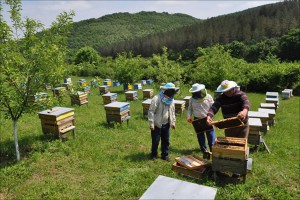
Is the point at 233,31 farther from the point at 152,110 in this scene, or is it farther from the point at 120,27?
the point at 120,27

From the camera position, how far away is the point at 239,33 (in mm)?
68125

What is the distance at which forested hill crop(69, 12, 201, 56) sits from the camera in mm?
122500

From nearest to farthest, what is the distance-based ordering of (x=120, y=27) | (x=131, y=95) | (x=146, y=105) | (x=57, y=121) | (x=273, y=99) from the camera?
1. (x=57, y=121)
2. (x=146, y=105)
3. (x=273, y=99)
4. (x=131, y=95)
5. (x=120, y=27)

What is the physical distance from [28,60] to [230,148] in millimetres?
5652

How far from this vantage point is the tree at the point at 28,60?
644 centimetres

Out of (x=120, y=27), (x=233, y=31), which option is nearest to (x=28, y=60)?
(x=233, y=31)

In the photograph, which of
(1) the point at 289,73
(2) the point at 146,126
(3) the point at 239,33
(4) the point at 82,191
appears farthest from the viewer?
(3) the point at 239,33

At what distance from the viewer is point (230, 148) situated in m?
5.25

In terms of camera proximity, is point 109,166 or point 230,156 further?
point 109,166

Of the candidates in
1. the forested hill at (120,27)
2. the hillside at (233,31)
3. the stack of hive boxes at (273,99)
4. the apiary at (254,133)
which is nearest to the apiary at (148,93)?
the stack of hive boxes at (273,99)

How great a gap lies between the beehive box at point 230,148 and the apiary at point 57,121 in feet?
17.4

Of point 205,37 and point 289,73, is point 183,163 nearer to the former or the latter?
point 289,73

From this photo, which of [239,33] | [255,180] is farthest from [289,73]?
[239,33]

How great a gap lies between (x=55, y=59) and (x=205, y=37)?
234 ft
